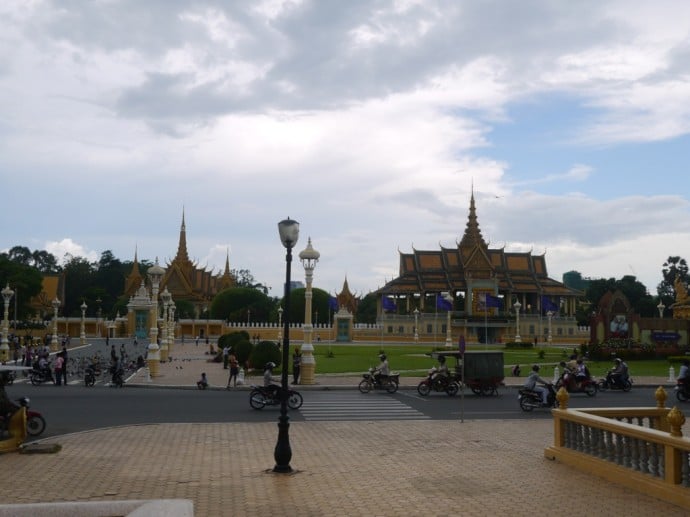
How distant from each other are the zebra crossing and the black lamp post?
613cm

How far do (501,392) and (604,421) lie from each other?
16.0m


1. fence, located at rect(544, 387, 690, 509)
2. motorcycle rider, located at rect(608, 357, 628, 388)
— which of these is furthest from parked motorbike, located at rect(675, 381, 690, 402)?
fence, located at rect(544, 387, 690, 509)

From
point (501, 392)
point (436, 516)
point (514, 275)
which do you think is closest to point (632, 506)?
point (436, 516)

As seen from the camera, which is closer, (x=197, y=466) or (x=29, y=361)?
(x=197, y=466)

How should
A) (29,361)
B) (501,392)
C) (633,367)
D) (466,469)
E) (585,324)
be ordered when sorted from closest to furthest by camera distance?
(466,469) → (501,392) → (29,361) → (633,367) → (585,324)

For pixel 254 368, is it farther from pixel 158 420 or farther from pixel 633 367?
pixel 633 367

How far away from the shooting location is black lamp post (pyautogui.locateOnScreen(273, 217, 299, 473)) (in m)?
11.0

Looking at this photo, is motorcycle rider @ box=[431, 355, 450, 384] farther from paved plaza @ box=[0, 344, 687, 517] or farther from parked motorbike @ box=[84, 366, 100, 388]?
parked motorbike @ box=[84, 366, 100, 388]

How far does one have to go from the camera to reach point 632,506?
8.73 meters

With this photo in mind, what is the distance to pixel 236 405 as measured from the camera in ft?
68.9

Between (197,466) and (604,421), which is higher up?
(604,421)

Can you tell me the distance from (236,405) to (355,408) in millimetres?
3577

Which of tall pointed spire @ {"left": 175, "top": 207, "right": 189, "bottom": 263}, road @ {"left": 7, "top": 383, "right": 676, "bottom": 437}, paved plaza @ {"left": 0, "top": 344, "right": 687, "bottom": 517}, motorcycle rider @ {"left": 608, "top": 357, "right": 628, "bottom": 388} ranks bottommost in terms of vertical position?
road @ {"left": 7, "top": 383, "right": 676, "bottom": 437}

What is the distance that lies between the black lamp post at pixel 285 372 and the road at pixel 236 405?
5.85 meters
